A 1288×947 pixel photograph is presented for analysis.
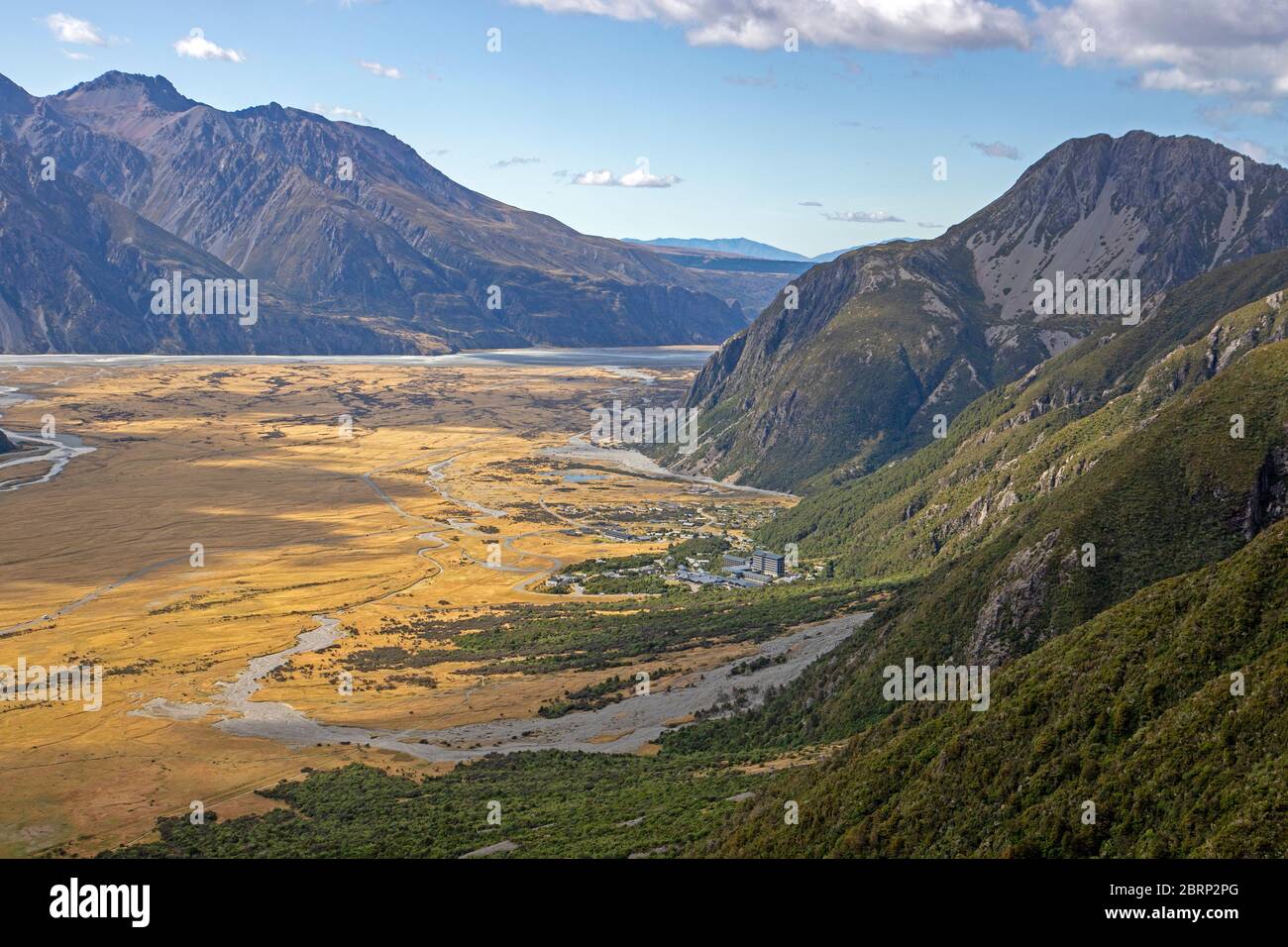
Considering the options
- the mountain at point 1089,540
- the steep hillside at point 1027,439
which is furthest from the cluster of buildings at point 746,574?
the mountain at point 1089,540

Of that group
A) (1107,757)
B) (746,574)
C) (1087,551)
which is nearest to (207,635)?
(746,574)

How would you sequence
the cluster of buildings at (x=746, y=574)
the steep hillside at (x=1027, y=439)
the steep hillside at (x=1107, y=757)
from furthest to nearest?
the cluster of buildings at (x=746, y=574) < the steep hillside at (x=1027, y=439) < the steep hillside at (x=1107, y=757)

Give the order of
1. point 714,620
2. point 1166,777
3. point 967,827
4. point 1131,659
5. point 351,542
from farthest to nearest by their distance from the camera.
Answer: point 351,542
point 714,620
point 1131,659
point 967,827
point 1166,777

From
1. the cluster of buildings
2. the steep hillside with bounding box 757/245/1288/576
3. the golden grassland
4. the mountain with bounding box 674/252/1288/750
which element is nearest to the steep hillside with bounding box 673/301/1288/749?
the mountain with bounding box 674/252/1288/750

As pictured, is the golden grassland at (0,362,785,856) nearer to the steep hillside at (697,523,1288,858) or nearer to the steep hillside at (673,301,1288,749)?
the steep hillside at (673,301,1288,749)

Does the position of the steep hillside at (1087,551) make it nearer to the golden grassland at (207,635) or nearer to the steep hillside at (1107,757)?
the steep hillside at (1107,757)

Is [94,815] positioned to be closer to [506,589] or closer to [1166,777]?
[1166,777]

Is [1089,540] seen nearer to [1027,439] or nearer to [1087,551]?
[1087,551]
